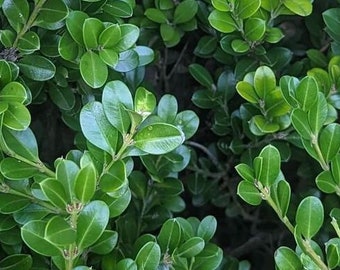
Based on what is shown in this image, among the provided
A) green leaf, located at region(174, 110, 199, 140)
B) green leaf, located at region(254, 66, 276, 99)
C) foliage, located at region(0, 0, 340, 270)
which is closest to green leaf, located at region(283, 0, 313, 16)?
foliage, located at region(0, 0, 340, 270)

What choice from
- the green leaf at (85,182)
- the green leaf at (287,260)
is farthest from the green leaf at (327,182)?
the green leaf at (85,182)

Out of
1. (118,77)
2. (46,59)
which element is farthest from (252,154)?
(46,59)

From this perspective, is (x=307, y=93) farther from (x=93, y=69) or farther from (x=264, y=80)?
(x=93, y=69)

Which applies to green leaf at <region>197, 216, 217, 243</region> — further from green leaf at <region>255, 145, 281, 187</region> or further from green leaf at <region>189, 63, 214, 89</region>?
green leaf at <region>189, 63, 214, 89</region>

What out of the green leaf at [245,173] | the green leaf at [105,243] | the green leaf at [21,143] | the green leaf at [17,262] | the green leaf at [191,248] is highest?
the green leaf at [21,143]

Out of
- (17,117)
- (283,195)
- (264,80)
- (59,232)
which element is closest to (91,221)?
(59,232)

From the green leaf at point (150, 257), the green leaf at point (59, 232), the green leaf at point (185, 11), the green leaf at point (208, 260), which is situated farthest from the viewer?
the green leaf at point (185, 11)

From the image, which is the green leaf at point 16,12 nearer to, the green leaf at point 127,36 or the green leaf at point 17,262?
the green leaf at point 127,36
